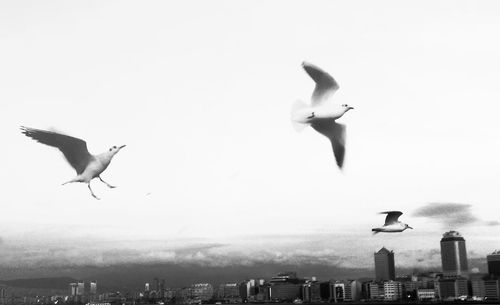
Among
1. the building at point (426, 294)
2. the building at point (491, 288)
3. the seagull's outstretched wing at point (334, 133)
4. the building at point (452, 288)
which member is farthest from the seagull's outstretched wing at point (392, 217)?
the building at point (426, 294)

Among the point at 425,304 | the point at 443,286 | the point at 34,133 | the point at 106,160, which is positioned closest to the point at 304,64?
the point at 106,160

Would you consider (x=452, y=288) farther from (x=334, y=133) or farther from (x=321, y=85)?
(x=321, y=85)

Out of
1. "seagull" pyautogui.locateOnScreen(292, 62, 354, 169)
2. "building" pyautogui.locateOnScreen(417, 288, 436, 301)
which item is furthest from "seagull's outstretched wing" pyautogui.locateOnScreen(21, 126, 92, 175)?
"building" pyautogui.locateOnScreen(417, 288, 436, 301)

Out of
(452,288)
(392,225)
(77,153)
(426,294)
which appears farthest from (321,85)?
(426,294)

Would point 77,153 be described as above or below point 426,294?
below

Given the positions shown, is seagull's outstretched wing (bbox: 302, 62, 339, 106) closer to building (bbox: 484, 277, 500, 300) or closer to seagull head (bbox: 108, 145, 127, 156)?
seagull head (bbox: 108, 145, 127, 156)

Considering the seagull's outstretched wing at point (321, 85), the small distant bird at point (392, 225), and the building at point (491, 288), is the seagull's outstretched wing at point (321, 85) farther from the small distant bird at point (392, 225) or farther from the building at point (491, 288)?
the building at point (491, 288)

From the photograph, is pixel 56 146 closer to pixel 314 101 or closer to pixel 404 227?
pixel 314 101
